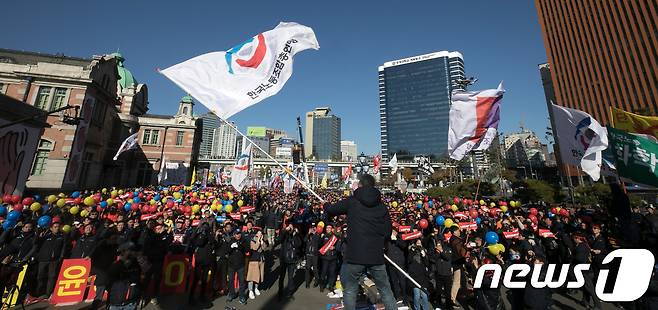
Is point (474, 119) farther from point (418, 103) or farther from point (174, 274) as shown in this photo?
point (418, 103)

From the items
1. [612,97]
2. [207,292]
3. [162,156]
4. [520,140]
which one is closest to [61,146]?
[162,156]

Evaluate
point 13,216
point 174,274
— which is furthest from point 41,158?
point 174,274

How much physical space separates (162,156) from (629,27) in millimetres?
81953

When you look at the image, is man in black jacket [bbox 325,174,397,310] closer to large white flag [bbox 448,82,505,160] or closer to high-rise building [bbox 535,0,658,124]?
large white flag [bbox 448,82,505,160]

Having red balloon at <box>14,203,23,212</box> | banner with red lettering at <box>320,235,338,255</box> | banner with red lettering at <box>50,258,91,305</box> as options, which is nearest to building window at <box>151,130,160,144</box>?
red balloon at <box>14,203,23,212</box>

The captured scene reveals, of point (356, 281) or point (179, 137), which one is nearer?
point (356, 281)

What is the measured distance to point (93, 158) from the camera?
30.1 m

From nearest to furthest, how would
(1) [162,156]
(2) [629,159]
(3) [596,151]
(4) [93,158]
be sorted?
(2) [629,159] < (3) [596,151] < (4) [93,158] < (1) [162,156]

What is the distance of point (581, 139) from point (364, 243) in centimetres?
1021

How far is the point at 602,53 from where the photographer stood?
176 feet

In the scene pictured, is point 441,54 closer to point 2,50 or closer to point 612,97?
point 612,97

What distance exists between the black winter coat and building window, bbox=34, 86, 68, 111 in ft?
109

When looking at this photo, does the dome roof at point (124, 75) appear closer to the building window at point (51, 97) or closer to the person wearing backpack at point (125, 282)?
the building window at point (51, 97)

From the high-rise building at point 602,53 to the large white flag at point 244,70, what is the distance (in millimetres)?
63202
